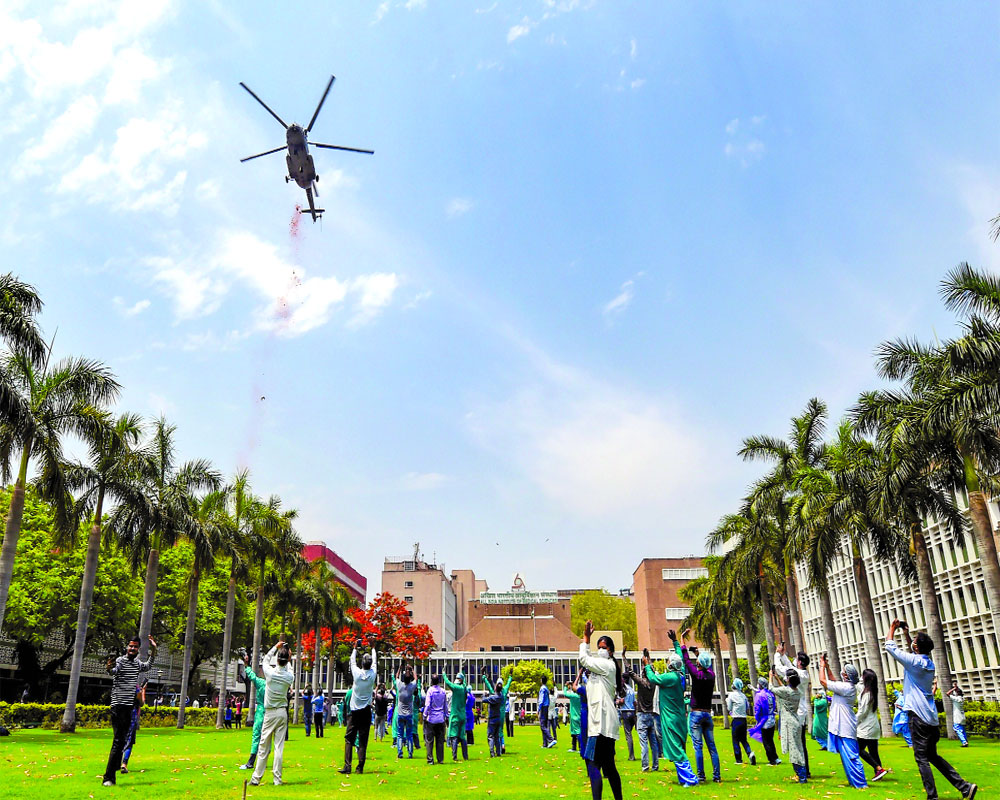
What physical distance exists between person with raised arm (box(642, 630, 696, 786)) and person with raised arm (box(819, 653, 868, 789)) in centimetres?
237

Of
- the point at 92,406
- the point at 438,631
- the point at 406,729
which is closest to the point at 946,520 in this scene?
the point at 406,729

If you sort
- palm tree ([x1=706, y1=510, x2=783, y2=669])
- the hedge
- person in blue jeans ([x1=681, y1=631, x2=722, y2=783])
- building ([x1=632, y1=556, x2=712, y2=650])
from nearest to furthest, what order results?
person in blue jeans ([x1=681, y1=631, x2=722, y2=783]) → the hedge → palm tree ([x1=706, y1=510, x2=783, y2=669]) → building ([x1=632, y1=556, x2=712, y2=650])

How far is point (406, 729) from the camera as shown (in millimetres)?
20500

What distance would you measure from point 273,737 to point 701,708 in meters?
7.75

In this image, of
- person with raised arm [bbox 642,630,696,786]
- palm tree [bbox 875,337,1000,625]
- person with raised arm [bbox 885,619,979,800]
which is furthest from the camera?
palm tree [bbox 875,337,1000,625]

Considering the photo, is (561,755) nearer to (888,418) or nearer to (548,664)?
(888,418)

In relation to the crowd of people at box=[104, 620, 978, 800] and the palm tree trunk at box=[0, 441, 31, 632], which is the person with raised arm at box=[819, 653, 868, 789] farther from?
the palm tree trunk at box=[0, 441, 31, 632]

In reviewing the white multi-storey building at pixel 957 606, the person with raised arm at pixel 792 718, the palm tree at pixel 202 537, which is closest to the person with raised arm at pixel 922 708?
the person with raised arm at pixel 792 718

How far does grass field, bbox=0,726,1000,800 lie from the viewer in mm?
11781

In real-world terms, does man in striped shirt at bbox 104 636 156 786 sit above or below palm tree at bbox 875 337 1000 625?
below

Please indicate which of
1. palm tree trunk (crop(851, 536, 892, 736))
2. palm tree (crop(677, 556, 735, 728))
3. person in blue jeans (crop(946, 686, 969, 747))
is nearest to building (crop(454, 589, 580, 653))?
palm tree (crop(677, 556, 735, 728))

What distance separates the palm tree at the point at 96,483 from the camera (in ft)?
99.7

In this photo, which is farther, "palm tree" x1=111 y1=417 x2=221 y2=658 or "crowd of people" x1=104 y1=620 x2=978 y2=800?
"palm tree" x1=111 y1=417 x2=221 y2=658

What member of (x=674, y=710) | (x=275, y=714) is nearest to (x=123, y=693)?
(x=275, y=714)
